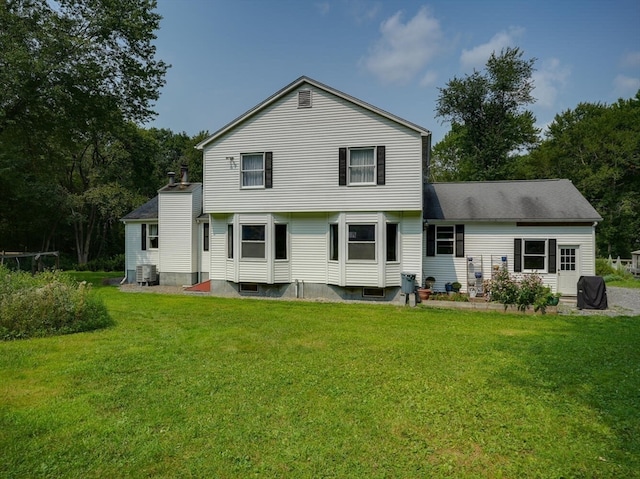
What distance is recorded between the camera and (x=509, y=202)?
650 inches

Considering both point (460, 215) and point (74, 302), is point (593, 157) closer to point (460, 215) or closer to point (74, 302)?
point (460, 215)

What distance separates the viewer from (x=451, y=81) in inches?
1384

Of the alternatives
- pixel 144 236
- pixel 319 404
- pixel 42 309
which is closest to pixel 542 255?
pixel 319 404

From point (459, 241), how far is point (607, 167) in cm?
2860

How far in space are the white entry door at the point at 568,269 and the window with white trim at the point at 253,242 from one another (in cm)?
1238

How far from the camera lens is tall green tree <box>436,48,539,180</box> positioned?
3356 centimetres

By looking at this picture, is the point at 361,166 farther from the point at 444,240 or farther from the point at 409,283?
the point at 444,240

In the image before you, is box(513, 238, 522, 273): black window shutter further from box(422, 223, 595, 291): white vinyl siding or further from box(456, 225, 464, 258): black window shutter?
box(456, 225, 464, 258): black window shutter

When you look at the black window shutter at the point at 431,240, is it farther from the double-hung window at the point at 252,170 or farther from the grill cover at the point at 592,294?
the double-hung window at the point at 252,170

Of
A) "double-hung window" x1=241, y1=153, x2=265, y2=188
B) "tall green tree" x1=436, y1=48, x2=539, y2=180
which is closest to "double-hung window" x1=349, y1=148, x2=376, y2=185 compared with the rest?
"double-hung window" x1=241, y1=153, x2=265, y2=188

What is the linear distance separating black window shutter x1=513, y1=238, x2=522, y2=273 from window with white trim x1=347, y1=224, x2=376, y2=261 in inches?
245

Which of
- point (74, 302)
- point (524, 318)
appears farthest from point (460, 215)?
point (74, 302)

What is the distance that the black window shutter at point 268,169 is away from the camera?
15.4 metres

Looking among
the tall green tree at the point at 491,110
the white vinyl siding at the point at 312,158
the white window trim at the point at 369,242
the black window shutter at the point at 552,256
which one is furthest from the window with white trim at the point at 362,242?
the tall green tree at the point at 491,110
